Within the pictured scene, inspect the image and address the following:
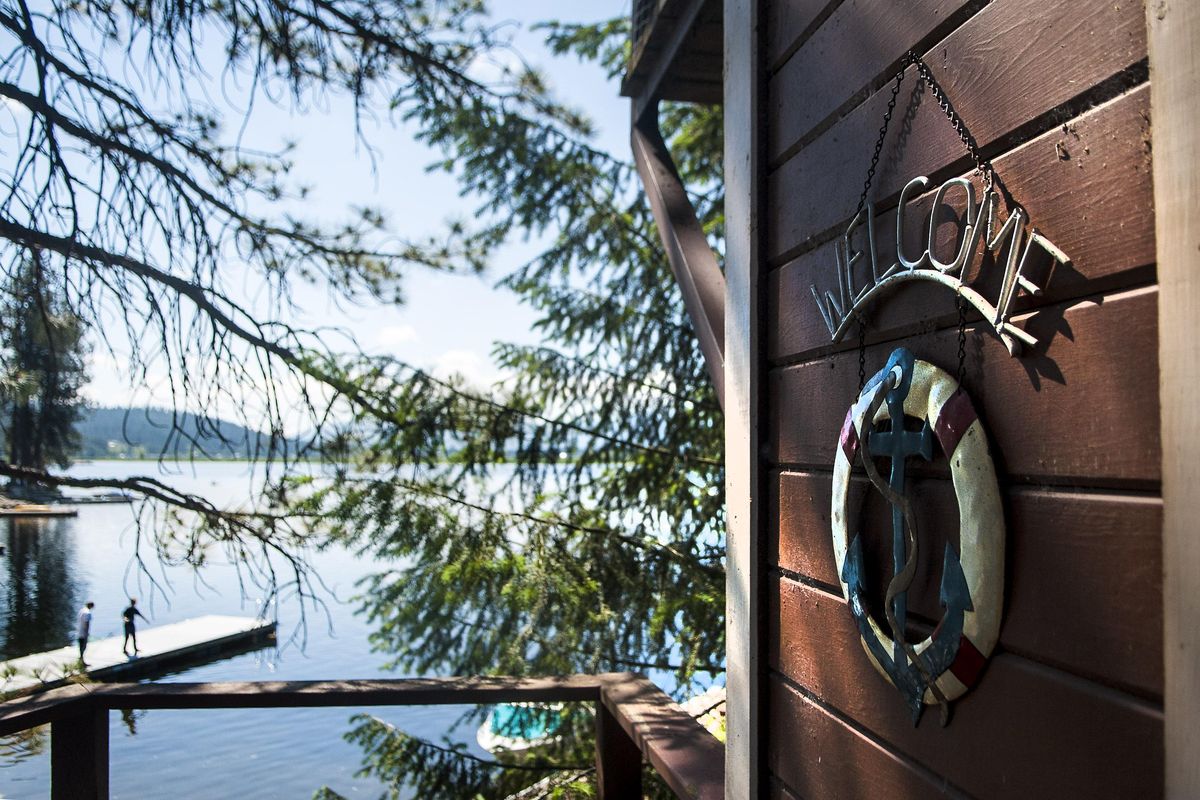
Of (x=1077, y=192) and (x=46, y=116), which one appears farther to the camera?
(x=46, y=116)

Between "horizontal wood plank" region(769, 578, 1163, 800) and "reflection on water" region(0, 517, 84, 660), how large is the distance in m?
3.91

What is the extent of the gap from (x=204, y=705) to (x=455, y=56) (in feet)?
9.89

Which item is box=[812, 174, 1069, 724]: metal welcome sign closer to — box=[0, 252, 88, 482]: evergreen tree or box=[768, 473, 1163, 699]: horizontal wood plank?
box=[768, 473, 1163, 699]: horizontal wood plank

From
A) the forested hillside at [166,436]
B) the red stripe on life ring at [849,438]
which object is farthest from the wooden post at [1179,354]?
the forested hillside at [166,436]

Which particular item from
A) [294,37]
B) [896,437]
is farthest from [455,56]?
[896,437]

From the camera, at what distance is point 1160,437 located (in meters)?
0.61

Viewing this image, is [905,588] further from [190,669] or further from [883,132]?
[190,669]

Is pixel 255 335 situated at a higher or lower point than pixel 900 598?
higher

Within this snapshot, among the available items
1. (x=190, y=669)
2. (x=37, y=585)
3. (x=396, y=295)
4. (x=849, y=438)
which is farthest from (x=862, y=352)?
(x=190, y=669)

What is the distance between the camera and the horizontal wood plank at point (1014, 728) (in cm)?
64

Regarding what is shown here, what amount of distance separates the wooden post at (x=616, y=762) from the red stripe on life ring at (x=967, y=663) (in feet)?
5.88

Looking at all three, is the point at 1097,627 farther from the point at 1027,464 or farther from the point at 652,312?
the point at 652,312

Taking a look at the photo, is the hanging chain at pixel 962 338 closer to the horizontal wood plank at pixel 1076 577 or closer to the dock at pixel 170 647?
the horizontal wood plank at pixel 1076 577

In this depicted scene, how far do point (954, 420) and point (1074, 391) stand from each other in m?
0.15
